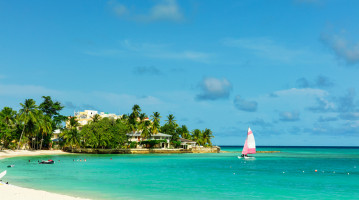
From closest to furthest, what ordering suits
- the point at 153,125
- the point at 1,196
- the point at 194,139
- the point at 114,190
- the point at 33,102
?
the point at 1,196 → the point at 114,190 → the point at 33,102 → the point at 153,125 → the point at 194,139

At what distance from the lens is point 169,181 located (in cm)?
4506

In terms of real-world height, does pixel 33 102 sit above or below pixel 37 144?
above

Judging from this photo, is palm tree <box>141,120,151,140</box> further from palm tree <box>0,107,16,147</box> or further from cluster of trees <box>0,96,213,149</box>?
palm tree <box>0,107,16,147</box>

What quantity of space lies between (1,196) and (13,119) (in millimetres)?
88054

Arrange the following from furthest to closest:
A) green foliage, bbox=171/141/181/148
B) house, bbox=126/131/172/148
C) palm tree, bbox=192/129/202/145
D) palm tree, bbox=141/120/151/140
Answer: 1. palm tree, bbox=192/129/202/145
2. green foliage, bbox=171/141/181/148
3. house, bbox=126/131/172/148
4. palm tree, bbox=141/120/151/140

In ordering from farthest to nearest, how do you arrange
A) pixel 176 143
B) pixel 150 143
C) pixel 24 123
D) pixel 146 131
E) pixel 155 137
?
pixel 176 143 → pixel 155 137 → pixel 146 131 → pixel 150 143 → pixel 24 123

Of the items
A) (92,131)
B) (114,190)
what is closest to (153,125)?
(92,131)

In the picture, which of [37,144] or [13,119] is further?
[37,144]

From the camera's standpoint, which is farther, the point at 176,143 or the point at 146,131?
the point at 176,143

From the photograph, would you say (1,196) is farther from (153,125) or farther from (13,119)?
(153,125)

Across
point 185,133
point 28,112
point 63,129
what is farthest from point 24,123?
point 185,133

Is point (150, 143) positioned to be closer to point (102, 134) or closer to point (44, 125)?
point (102, 134)

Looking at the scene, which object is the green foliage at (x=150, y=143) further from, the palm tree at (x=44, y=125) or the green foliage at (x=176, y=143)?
the palm tree at (x=44, y=125)

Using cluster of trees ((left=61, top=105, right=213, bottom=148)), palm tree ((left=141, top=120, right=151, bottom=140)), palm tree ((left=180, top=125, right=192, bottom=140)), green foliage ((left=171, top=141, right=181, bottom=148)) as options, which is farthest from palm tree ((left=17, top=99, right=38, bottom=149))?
palm tree ((left=180, top=125, right=192, bottom=140))
